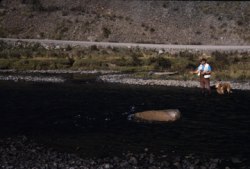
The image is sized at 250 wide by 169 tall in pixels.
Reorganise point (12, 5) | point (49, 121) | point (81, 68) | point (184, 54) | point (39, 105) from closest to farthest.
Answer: point (49, 121), point (39, 105), point (81, 68), point (184, 54), point (12, 5)

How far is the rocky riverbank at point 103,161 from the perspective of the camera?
1831 centimetres

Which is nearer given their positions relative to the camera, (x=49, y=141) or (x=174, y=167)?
(x=174, y=167)

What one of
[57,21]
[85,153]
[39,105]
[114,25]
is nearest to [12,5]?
[57,21]

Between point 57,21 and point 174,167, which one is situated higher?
point 57,21

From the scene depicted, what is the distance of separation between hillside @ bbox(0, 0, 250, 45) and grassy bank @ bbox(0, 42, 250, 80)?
11.2 meters

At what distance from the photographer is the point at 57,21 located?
249ft

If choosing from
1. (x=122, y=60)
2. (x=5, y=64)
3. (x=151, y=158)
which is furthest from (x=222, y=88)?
(x=5, y=64)

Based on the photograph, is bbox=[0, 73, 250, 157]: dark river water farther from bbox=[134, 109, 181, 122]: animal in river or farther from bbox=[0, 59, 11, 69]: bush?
bbox=[0, 59, 11, 69]: bush

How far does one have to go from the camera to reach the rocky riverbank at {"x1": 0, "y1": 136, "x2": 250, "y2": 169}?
60.1 ft

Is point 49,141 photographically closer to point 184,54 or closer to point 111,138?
point 111,138

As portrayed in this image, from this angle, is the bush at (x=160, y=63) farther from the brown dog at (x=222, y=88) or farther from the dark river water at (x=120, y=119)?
the brown dog at (x=222, y=88)

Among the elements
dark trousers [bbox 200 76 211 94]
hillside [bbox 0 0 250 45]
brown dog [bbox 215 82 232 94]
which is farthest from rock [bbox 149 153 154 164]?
hillside [bbox 0 0 250 45]

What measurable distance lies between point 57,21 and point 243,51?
32.7m

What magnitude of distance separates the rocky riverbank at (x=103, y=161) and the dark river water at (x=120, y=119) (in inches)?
42.7
